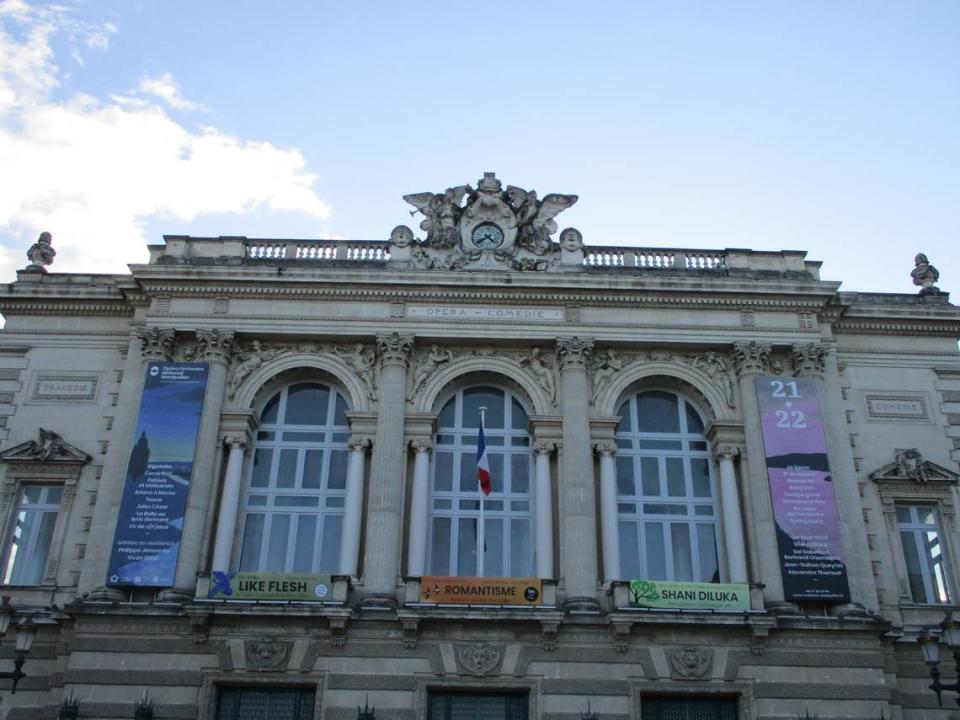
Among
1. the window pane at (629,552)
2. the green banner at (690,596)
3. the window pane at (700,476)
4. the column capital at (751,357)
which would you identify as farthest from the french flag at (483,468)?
the column capital at (751,357)

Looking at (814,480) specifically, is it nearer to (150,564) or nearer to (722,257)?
(722,257)

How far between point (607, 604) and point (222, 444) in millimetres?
10688

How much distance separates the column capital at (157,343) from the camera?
86.4 feet

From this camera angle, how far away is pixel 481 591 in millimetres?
23094

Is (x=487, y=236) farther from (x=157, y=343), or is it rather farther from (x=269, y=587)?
(x=269, y=587)

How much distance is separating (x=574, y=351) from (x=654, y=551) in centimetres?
568

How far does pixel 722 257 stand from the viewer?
28.9 metres

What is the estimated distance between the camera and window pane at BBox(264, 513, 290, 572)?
82.6 feet

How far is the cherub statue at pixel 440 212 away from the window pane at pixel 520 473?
6.50m

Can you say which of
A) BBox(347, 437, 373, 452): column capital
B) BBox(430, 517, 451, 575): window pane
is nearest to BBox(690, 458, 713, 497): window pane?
BBox(430, 517, 451, 575): window pane

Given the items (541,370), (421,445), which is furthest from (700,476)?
(421,445)

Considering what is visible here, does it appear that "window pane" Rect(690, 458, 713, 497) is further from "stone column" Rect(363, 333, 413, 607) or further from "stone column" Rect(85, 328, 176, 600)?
"stone column" Rect(85, 328, 176, 600)

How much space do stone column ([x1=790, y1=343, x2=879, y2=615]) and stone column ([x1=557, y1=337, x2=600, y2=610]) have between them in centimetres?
584

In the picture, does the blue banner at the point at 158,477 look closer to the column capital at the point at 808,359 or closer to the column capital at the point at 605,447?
the column capital at the point at 605,447
